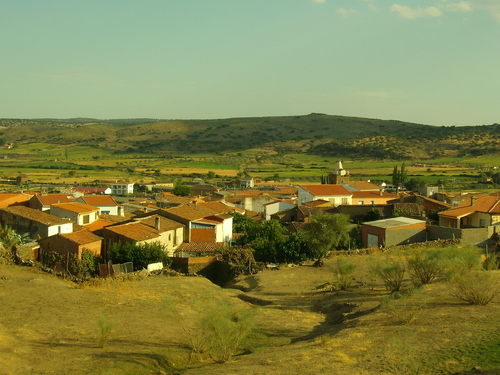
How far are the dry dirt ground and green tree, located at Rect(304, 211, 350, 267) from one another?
234 inches

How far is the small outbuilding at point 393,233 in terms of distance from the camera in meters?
34.1

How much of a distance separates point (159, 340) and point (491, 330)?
9.14 meters

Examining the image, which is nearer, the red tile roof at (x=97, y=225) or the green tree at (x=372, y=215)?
the red tile roof at (x=97, y=225)

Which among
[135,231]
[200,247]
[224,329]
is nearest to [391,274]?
[224,329]

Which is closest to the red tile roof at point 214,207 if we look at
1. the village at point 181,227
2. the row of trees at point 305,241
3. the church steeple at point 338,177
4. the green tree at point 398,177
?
the village at point 181,227

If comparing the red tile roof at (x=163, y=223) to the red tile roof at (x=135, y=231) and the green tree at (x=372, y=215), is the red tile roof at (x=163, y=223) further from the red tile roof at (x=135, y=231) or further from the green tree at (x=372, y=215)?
the green tree at (x=372, y=215)

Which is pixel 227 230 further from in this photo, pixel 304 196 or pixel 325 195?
pixel 304 196

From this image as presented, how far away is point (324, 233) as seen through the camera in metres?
30.2

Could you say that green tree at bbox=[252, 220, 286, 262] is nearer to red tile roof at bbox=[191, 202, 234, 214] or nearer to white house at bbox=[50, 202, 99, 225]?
white house at bbox=[50, 202, 99, 225]

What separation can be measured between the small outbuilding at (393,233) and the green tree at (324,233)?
9.87 ft

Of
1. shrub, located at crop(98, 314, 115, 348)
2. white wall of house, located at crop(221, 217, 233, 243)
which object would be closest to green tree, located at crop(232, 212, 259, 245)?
white wall of house, located at crop(221, 217, 233, 243)

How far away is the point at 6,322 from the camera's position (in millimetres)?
16516

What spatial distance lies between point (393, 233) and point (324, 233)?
20.5ft

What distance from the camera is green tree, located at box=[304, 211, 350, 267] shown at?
30.2 meters
